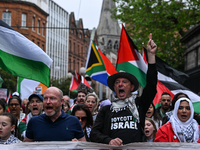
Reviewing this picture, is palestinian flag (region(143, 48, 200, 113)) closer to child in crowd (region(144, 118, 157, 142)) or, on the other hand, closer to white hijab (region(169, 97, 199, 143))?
child in crowd (region(144, 118, 157, 142))

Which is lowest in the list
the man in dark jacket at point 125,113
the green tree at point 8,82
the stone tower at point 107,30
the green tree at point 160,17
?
the man in dark jacket at point 125,113

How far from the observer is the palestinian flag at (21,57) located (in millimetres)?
6875

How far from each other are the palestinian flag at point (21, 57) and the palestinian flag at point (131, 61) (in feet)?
10.2

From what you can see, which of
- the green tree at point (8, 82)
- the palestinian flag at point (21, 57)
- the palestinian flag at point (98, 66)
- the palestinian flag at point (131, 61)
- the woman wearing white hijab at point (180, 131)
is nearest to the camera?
the woman wearing white hijab at point (180, 131)

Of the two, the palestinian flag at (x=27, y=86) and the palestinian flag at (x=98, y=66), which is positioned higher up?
the palestinian flag at (x=98, y=66)

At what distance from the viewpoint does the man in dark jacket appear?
4.89m

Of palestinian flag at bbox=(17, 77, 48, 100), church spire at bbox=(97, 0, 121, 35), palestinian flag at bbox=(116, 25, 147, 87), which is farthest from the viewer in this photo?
church spire at bbox=(97, 0, 121, 35)

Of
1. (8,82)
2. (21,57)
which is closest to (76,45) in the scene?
(8,82)

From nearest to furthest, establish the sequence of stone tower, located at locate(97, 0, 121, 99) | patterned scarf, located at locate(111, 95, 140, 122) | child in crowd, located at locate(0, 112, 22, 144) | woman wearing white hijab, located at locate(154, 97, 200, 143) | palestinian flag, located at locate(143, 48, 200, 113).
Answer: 1. patterned scarf, located at locate(111, 95, 140, 122)
2. woman wearing white hijab, located at locate(154, 97, 200, 143)
3. child in crowd, located at locate(0, 112, 22, 144)
4. palestinian flag, located at locate(143, 48, 200, 113)
5. stone tower, located at locate(97, 0, 121, 99)

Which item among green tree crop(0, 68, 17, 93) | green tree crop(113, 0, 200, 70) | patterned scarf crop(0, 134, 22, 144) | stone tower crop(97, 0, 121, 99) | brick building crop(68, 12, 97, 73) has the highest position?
stone tower crop(97, 0, 121, 99)

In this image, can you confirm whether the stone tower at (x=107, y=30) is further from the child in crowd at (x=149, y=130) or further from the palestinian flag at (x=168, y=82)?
the child in crowd at (x=149, y=130)

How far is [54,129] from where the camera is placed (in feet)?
16.6

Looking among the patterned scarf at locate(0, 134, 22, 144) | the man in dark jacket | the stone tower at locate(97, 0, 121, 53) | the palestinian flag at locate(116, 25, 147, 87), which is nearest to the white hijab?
the man in dark jacket

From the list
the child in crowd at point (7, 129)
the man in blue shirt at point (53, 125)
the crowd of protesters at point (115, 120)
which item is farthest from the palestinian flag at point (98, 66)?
the man in blue shirt at point (53, 125)
